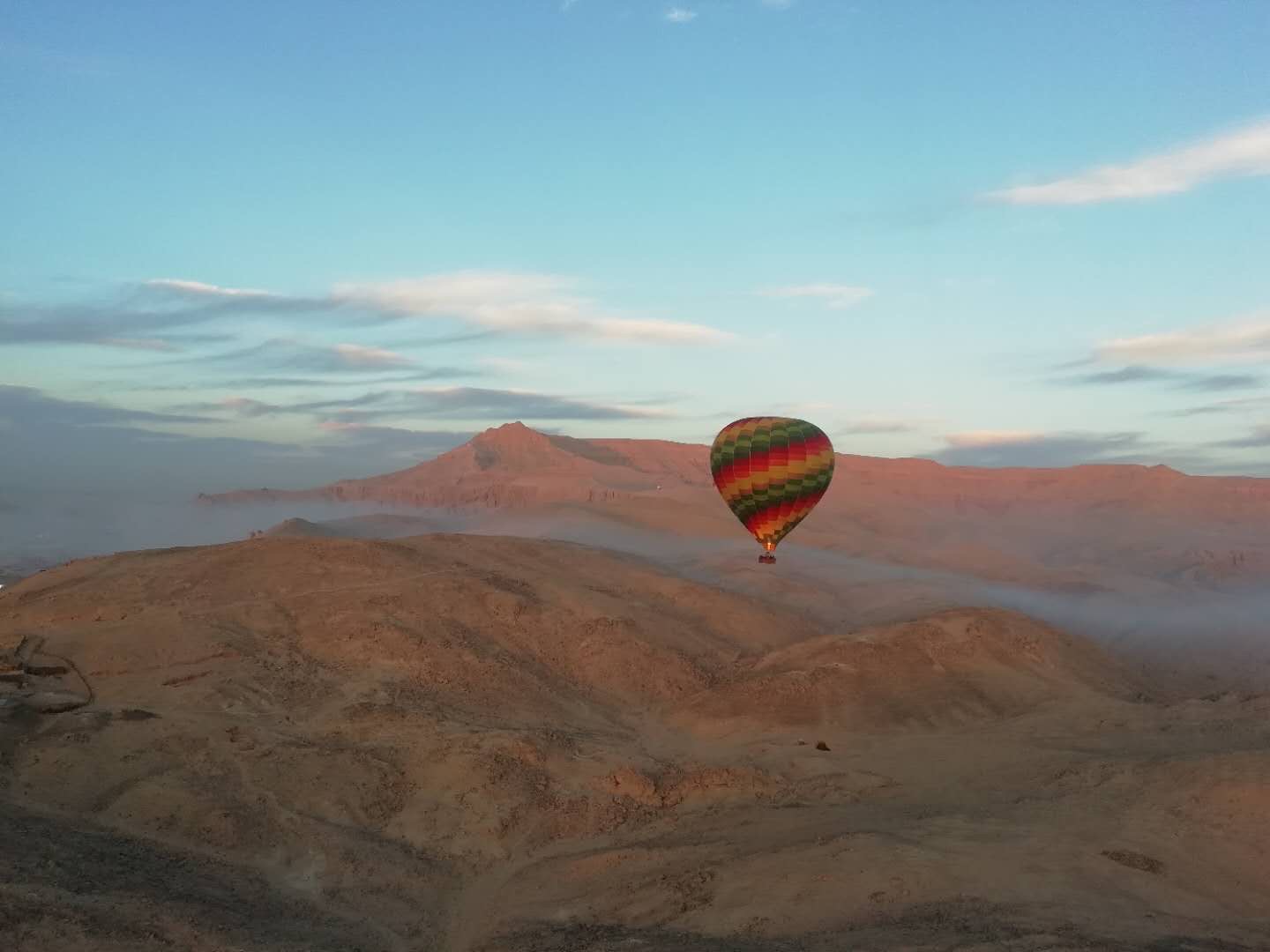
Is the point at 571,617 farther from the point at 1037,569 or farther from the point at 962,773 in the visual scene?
the point at 1037,569

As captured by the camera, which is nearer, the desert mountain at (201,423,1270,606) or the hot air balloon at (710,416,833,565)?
the hot air balloon at (710,416,833,565)

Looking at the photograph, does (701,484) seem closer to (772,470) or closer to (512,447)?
(512,447)

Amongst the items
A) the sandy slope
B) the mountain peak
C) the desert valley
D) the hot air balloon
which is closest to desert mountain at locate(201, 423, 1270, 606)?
the mountain peak

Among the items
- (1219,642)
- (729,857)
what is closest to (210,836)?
(729,857)

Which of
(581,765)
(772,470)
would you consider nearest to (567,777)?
(581,765)

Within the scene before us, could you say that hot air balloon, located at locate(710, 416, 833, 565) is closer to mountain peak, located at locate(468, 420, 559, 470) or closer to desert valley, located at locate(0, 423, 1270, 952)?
desert valley, located at locate(0, 423, 1270, 952)

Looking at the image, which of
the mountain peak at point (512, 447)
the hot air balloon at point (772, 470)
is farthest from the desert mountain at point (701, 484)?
the hot air balloon at point (772, 470)

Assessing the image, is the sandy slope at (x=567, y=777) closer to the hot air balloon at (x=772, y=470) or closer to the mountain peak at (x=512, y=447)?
the hot air balloon at (x=772, y=470)
